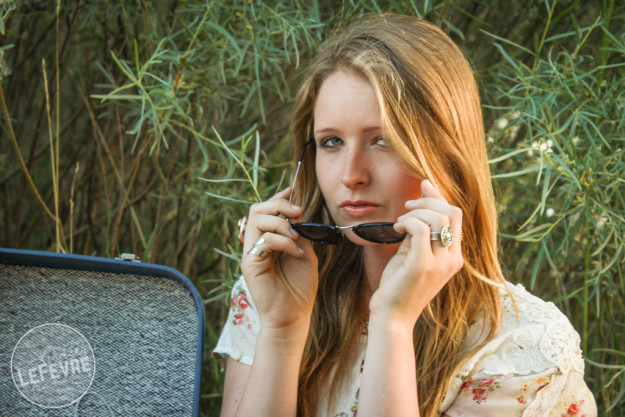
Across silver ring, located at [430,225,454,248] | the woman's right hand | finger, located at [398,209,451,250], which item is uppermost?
finger, located at [398,209,451,250]

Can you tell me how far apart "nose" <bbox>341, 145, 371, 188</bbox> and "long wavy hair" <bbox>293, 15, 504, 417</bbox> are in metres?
0.06

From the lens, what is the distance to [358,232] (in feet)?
3.52

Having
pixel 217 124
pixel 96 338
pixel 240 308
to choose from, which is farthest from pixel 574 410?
pixel 217 124

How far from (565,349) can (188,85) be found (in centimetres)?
98

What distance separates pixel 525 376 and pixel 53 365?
77 centimetres

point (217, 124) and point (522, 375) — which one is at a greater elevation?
point (217, 124)

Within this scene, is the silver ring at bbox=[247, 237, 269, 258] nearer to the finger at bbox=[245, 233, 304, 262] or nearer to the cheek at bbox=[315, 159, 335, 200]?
the finger at bbox=[245, 233, 304, 262]

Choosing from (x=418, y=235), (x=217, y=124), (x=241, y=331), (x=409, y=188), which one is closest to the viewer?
(x=418, y=235)

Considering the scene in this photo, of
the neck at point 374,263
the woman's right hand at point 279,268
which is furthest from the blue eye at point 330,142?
the neck at point 374,263

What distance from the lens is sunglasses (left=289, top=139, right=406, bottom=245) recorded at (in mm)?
1057

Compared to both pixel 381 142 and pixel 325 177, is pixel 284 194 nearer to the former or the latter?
pixel 325 177

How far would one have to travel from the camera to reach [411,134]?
3.52 feet

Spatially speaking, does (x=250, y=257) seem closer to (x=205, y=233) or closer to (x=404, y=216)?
(x=404, y=216)

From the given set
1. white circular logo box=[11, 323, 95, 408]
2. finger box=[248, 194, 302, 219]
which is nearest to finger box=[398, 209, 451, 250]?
finger box=[248, 194, 302, 219]
